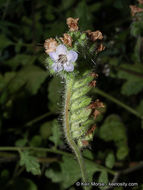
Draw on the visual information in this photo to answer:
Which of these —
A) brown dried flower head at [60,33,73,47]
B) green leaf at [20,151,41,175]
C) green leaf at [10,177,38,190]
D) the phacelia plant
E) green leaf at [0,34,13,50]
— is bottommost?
green leaf at [10,177,38,190]

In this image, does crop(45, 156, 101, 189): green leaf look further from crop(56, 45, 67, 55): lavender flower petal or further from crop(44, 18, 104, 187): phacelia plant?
crop(56, 45, 67, 55): lavender flower petal

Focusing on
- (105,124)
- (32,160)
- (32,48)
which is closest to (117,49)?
(105,124)

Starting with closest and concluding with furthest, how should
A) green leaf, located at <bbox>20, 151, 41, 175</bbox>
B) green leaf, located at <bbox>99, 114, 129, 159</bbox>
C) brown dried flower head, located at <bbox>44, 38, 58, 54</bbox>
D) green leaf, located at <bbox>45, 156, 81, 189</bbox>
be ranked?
brown dried flower head, located at <bbox>44, 38, 58, 54</bbox> → green leaf, located at <bbox>20, 151, 41, 175</bbox> → green leaf, located at <bbox>45, 156, 81, 189</bbox> → green leaf, located at <bbox>99, 114, 129, 159</bbox>

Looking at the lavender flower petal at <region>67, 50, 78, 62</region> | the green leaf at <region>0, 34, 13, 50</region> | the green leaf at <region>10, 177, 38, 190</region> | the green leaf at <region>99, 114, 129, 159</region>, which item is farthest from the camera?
the green leaf at <region>0, 34, 13, 50</region>

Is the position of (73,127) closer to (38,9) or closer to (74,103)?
(74,103)

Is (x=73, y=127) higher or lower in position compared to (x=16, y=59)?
lower

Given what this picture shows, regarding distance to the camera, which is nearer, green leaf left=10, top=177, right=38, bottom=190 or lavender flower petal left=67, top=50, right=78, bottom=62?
lavender flower petal left=67, top=50, right=78, bottom=62

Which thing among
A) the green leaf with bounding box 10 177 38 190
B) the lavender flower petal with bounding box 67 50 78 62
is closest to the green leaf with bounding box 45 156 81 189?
the green leaf with bounding box 10 177 38 190

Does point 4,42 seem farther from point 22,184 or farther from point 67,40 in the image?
point 67,40
